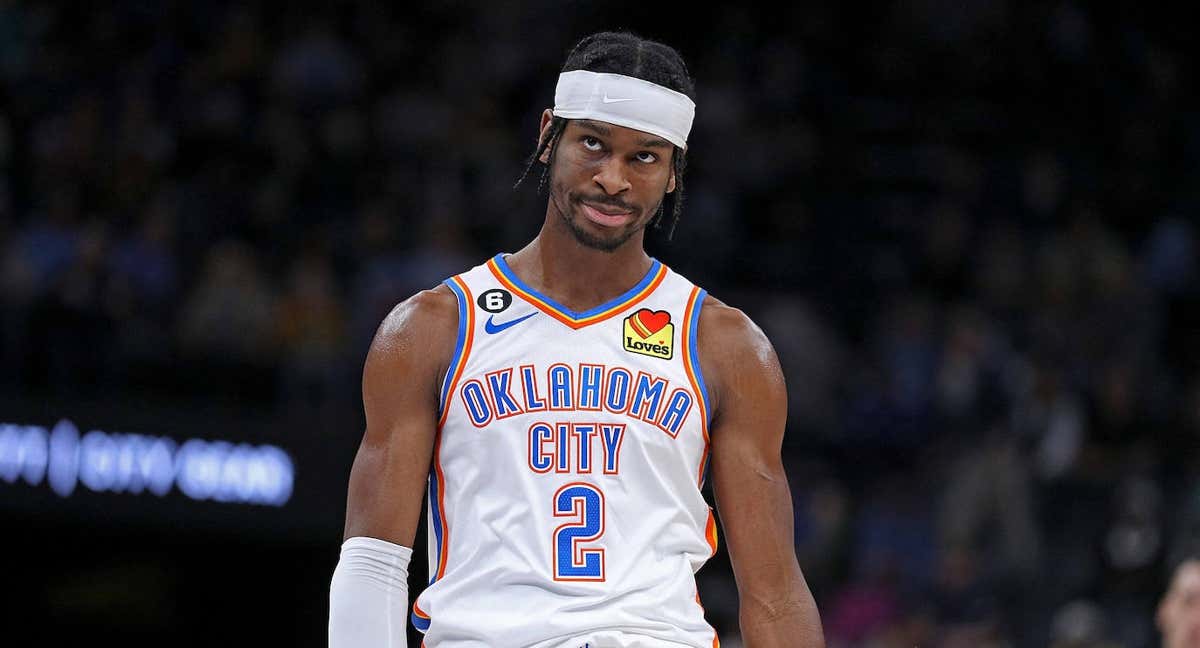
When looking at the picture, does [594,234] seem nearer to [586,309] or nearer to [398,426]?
[586,309]

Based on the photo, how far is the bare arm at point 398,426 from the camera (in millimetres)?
3877

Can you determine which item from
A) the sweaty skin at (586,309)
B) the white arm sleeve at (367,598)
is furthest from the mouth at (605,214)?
the white arm sleeve at (367,598)

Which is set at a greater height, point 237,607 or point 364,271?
point 364,271

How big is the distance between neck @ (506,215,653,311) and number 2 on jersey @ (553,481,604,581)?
18.5 inches

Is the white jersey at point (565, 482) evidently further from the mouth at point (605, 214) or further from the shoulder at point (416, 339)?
the mouth at point (605, 214)

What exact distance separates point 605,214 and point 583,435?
1.69ft

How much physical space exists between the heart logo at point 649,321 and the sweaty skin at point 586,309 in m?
0.08

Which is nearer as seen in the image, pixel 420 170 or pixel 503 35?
pixel 420 170

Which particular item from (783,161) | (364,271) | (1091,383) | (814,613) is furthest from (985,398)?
(814,613)

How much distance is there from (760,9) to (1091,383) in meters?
4.84

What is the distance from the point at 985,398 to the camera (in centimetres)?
1086

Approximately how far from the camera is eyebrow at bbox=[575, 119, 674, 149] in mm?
3998

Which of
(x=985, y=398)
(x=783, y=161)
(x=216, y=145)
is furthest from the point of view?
(x=783, y=161)

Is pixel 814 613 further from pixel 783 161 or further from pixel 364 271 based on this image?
pixel 783 161
